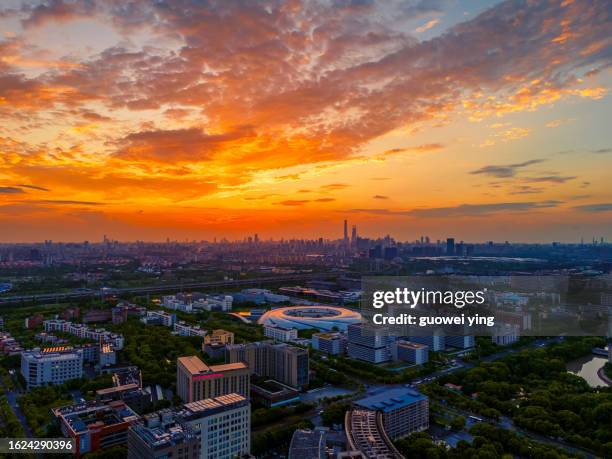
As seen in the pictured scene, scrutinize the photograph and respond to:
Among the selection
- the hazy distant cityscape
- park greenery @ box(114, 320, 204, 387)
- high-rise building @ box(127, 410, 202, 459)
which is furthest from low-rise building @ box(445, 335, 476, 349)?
high-rise building @ box(127, 410, 202, 459)

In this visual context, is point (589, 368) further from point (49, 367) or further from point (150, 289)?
point (150, 289)

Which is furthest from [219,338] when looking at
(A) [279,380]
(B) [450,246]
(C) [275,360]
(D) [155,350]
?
(B) [450,246]

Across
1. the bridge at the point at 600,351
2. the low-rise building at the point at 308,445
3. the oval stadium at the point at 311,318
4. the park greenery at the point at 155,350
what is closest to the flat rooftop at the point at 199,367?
the park greenery at the point at 155,350

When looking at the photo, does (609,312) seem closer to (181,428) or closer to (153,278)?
(181,428)

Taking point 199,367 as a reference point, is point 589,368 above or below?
below

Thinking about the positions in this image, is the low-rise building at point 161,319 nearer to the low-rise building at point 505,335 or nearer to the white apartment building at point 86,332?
the white apartment building at point 86,332

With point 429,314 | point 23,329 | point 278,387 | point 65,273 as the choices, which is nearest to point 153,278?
point 65,273

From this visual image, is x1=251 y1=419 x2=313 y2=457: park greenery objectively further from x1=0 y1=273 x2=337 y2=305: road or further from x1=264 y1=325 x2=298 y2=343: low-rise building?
x1=0 y1=273 x2=337 y2=305: road
